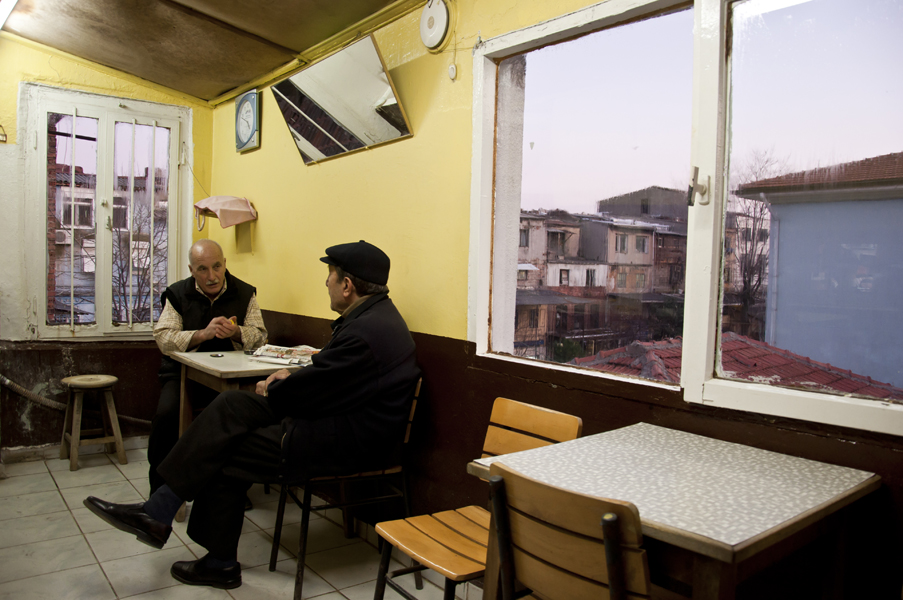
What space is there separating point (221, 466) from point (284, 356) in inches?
32.6

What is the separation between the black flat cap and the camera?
9.12 feet

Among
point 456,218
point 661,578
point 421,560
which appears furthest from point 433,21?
point 661,578

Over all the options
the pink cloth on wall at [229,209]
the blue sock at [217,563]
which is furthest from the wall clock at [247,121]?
the blue sock at [217,563]

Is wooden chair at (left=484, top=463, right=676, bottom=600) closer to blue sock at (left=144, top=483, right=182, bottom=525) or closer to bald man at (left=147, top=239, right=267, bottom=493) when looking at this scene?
blue sock at (left=144, top=483, right=182, bottom=525)

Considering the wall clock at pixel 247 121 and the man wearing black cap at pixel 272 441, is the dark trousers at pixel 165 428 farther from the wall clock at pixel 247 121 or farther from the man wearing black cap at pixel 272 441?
the wall clock at pixel 247 121

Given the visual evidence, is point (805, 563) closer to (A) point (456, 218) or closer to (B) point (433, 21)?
(A) point (456, 218)

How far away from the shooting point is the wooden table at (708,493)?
1160 mm

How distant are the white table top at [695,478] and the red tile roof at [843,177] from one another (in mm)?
808

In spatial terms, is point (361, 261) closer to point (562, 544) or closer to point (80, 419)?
point (562, 544)

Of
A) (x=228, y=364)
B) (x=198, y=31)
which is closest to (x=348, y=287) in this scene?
(x=228, y=364)

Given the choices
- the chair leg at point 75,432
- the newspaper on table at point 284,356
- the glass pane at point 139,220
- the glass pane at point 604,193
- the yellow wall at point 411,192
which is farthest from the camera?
the glass pane at point 139,220

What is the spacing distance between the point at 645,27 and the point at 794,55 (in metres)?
0.58

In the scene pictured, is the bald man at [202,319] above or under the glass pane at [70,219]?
under

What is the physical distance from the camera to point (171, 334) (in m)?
3.66
